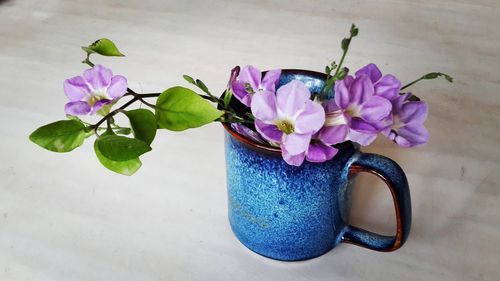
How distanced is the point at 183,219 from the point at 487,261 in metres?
0.29

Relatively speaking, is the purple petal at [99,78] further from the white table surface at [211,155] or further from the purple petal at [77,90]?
the white table surface at [211,155]

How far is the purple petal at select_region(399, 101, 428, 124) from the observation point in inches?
15.0

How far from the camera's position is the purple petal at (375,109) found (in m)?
0.36

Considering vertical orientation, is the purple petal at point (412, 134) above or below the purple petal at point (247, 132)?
above

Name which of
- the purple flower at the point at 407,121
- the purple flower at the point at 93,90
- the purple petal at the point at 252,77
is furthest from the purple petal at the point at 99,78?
the purple flower at the point at 407,121

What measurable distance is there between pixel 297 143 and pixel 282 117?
0.07 ft

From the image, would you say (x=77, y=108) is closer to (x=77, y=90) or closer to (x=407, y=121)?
(x=77, y=90)

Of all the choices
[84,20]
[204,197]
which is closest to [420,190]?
[204,197]

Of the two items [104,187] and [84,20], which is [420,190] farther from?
[84,20]

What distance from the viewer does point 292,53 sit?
32.4 inches

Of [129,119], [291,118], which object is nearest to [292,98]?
[291,118]

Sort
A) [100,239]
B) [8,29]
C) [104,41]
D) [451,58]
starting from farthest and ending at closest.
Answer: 1. [8,29]
2. [451,58]
3. [100,239]
4. [104,41]

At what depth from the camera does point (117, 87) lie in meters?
0.38

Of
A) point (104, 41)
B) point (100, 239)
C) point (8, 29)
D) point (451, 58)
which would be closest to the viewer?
point (104, 41)
